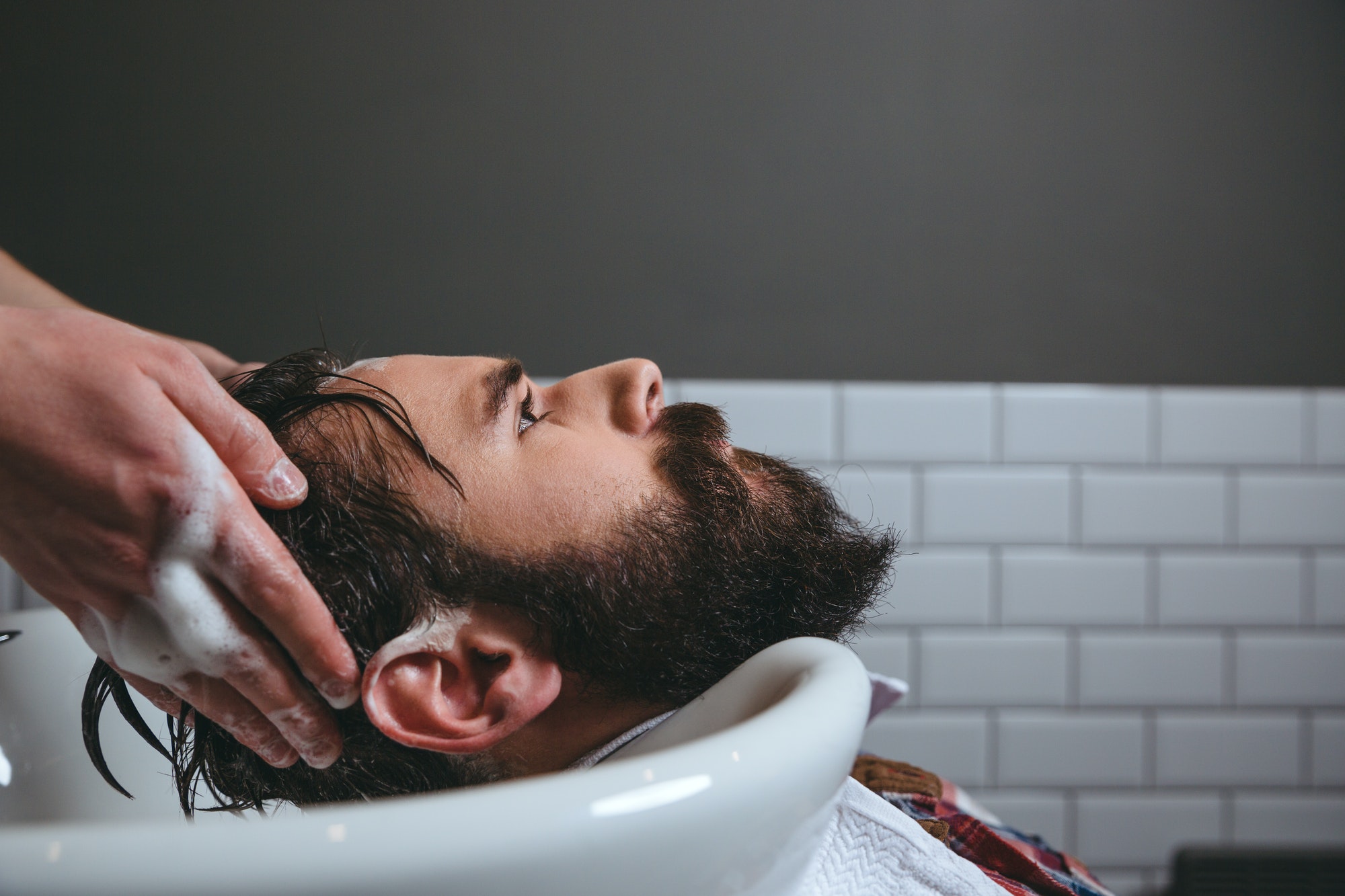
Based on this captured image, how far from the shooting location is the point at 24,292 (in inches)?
41.3

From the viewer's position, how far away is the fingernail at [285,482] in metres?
0.58

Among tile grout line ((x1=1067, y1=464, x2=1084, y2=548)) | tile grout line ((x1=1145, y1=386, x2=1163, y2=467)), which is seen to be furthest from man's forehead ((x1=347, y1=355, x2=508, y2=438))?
tile grout line ((x1=1145, y1=386, x2=1163, y2=467))

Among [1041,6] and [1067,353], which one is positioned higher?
[1041,6]

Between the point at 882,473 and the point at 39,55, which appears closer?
the point at 39,55

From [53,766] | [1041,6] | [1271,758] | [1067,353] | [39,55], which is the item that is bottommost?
[1271,758]

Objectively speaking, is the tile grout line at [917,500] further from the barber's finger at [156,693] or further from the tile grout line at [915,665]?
the barber's finger at [156,693]

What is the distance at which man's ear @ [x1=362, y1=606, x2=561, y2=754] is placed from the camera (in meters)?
0.63

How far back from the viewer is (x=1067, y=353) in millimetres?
1502

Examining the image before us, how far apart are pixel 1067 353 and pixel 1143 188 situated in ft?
1.15

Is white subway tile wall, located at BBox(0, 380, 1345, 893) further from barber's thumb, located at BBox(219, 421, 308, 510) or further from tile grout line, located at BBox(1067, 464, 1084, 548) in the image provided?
barber's thumb, located at BBox(219, 421, 308, 510)

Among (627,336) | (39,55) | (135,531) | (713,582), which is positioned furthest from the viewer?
(627,336)

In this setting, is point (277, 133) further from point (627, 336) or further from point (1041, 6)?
point (1041, 6)

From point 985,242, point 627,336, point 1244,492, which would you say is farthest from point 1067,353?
point 627,336

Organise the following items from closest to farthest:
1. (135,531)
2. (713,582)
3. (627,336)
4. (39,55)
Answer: (135,531) → (713,582) → (39,55) → (627,336)
